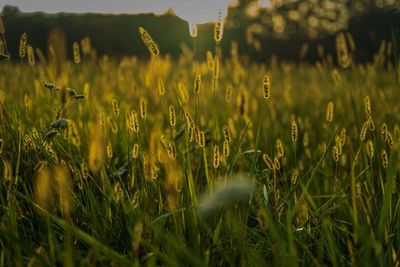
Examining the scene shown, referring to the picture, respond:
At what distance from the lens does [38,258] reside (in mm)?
826

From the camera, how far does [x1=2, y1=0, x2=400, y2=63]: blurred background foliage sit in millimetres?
14297

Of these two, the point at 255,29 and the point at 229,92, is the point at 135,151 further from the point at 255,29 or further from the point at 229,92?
the point at 255,29

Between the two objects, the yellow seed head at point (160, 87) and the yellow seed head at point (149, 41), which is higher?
the yellow seed head at point (149, 41)

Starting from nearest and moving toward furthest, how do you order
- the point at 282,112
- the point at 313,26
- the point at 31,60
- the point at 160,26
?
1. the point at 31,60
2. the point at 282,112
3. the point at 313,26
4. the point at 160,26

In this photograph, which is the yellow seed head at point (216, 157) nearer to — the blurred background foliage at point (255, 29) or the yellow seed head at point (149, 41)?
the yellow seed head at point (149, 41)

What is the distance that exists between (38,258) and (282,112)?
106 inches

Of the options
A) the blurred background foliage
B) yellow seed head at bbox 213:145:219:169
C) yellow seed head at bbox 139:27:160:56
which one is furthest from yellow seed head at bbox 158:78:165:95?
the blurred background foliage

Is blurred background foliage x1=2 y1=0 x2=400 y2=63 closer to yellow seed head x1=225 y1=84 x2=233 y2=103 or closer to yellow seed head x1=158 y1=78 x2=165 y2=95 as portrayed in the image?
yellow seed head x1=225 y1=84 x2=233 y2=103

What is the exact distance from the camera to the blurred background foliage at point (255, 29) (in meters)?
14.3

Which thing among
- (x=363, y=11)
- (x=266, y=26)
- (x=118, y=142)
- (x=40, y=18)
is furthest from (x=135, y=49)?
(x=118, y=142)

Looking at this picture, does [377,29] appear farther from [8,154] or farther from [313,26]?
[8,154]

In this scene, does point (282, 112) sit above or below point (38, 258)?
below

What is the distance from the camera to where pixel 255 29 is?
53.9 feet

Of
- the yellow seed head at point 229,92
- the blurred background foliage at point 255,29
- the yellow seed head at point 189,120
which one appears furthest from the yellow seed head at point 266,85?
the blurred background foliage at point 255,29
